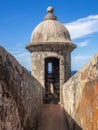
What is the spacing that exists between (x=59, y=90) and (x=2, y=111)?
11402mm

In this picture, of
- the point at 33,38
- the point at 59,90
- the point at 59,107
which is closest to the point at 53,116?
the point at 59,107

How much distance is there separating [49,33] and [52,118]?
4668mm

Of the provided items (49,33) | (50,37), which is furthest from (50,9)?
(50,37)

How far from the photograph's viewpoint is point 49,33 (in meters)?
14.5

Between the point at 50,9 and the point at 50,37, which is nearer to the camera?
the point at 50,37

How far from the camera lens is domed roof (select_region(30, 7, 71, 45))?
566 inches

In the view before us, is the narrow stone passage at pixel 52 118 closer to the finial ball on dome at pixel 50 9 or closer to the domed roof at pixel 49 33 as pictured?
the domed roof at pixel 49 33

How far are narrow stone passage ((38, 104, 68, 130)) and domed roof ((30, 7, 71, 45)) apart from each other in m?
2.93

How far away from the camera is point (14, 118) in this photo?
4.20 m

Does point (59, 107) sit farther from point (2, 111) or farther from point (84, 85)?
point (2, 111)

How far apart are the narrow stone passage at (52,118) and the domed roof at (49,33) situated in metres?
2.93

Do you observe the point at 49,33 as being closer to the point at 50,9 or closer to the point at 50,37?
the point at 50,37


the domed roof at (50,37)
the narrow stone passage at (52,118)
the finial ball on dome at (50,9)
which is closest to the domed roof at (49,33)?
the domed roof at (50,37)

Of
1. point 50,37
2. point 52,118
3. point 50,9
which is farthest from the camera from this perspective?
point 50,9
